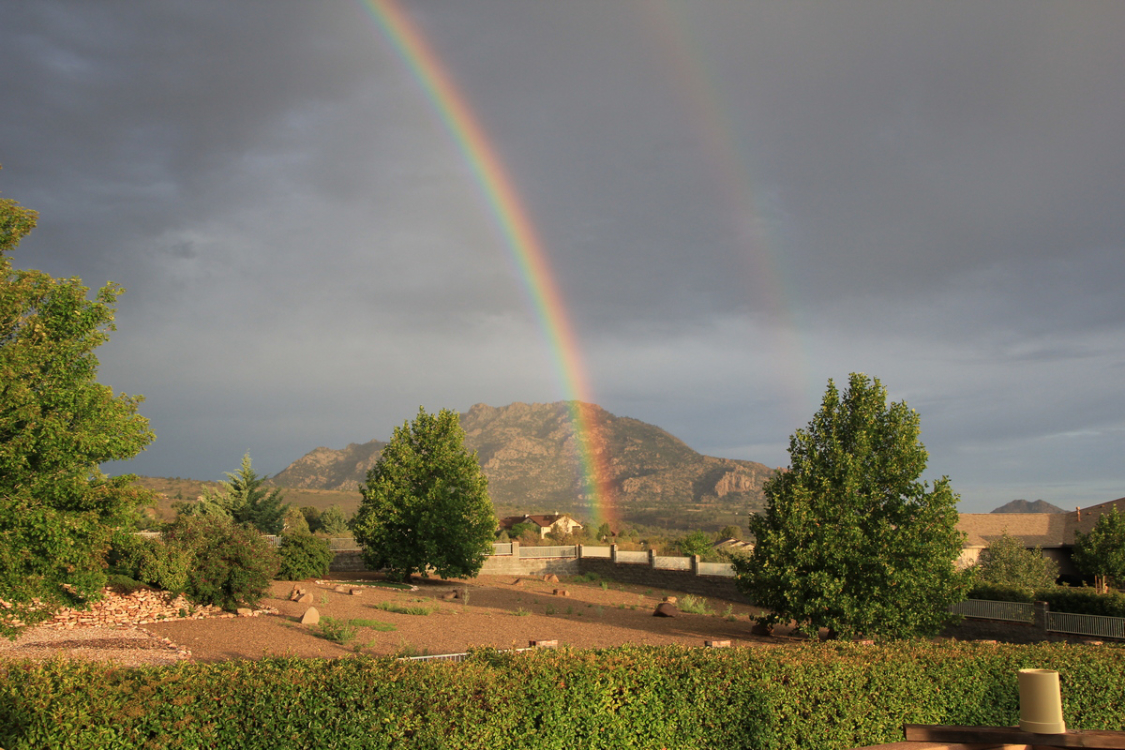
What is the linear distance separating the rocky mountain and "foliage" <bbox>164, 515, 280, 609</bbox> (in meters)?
115

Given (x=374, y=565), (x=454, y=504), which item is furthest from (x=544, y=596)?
(x=374, y=565)

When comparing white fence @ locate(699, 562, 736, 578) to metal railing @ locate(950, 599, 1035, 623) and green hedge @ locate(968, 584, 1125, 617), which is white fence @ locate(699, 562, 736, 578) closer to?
green hedge @ locate(968, 584, 1125, 617)

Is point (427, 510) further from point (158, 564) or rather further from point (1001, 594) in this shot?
point (1001, 594)

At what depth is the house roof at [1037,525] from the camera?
50.4m

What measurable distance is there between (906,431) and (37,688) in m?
19.1

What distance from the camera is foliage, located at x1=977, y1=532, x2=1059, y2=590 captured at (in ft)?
112

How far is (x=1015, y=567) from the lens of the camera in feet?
Answer: 114

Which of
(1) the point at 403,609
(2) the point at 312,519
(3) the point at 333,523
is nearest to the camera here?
(1) the point at 403,609

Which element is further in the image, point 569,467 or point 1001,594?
point 569,467

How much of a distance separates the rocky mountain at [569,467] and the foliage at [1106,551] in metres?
87.9

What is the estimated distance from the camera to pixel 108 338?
44.1 ft

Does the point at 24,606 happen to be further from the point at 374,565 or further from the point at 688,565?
the point at 688,565

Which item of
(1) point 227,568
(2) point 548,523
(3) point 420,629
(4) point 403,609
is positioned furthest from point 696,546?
(2) point 548,523

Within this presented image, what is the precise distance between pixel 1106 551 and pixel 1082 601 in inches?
792
